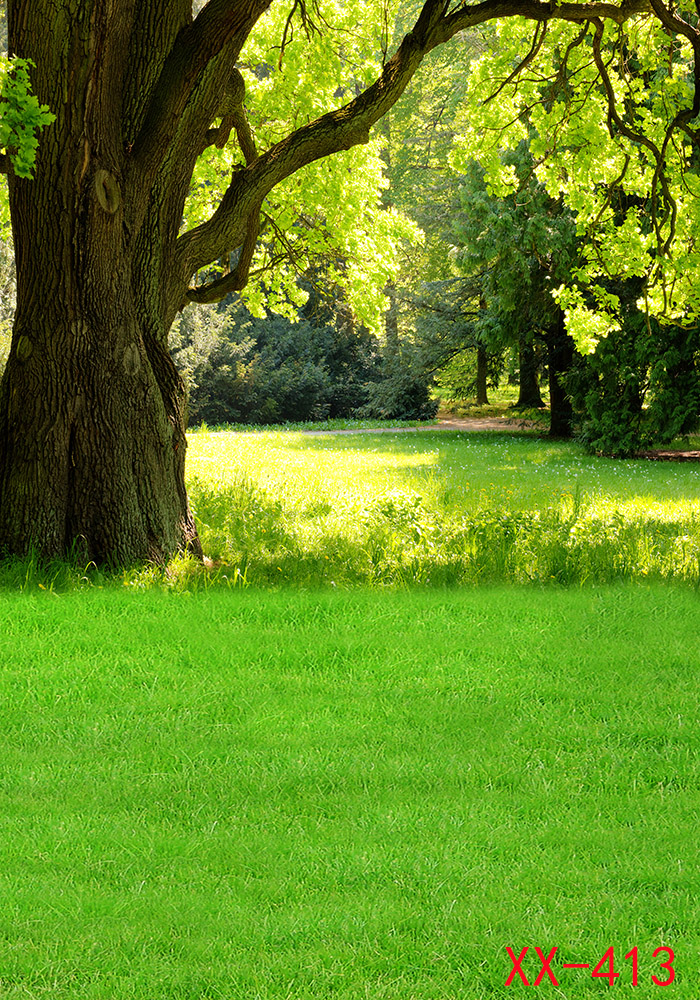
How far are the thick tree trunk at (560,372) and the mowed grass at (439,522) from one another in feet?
19.1

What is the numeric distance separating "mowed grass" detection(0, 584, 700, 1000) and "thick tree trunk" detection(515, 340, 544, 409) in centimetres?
1933

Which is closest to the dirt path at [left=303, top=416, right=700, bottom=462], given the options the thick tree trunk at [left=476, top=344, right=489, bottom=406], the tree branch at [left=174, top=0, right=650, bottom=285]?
the thick tree trunk at [left=476, top=344, right=489, bottom=406]

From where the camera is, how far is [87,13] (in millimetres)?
7137

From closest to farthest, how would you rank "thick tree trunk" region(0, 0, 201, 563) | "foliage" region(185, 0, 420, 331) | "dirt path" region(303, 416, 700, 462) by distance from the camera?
"thick tree trunk" region(0, 0, 201, 563)
"foliage" region(185, 0, 420, 331)
"dirt path" region(303, 416, 700, 462)

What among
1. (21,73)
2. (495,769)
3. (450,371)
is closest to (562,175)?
(21,73)

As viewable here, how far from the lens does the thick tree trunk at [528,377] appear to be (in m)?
25.7

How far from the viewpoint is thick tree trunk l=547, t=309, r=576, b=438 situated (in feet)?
77.8

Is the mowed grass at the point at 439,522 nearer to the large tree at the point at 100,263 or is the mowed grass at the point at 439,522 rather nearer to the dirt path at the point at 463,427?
the large tree at the point at 100,263

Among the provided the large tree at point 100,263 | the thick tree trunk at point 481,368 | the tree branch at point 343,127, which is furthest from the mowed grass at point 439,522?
the thick tree trunk at point 481,368

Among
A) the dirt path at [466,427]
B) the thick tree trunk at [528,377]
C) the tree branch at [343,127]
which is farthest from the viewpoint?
the dirt path at [466,427]

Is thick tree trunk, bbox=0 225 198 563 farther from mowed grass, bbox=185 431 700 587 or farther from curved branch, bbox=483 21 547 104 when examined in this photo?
curved branch, bbox=483 21 547 104

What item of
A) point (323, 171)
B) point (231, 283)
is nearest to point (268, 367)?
point (323, 171)

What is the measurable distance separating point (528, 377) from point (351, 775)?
26374mm

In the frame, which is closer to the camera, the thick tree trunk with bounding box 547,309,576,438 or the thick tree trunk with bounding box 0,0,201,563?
the thick tree trunk with bounding box 0,0,201,563
